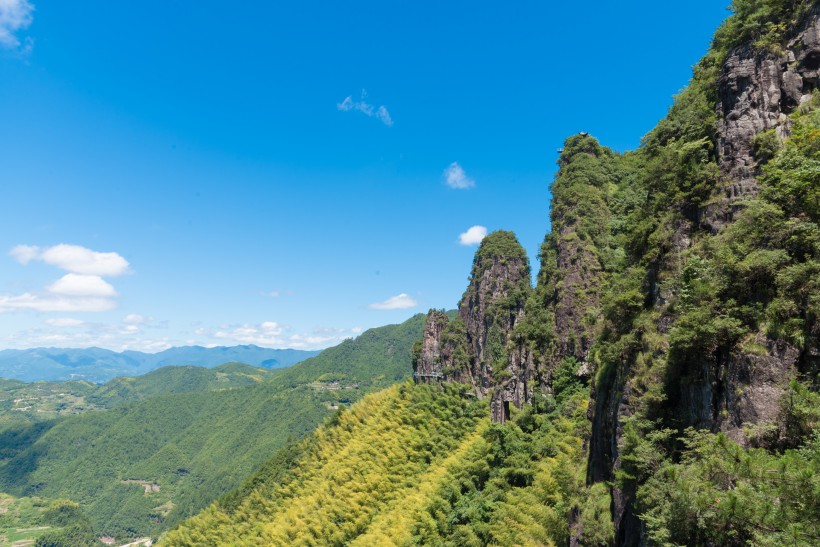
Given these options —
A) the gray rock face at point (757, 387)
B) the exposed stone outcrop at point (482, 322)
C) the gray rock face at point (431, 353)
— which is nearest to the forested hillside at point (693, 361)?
the gray rock face at point (757, 387)

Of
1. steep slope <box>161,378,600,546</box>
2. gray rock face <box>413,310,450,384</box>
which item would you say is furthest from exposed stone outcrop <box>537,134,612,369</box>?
gray rock face <box>413,310,450,384</box>

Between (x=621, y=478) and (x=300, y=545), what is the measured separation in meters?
45.7

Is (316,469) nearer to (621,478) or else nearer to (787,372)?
(621,478)

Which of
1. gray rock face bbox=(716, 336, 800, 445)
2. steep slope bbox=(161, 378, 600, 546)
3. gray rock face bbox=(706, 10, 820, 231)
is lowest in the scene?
steep slope bbox=(161, 378, 600, 546)

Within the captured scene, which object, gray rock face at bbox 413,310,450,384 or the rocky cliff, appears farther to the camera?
gray rock face at bbox 413,310,450,384

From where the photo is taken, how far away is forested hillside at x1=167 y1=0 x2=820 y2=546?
12.6 meters

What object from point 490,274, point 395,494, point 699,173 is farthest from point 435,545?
point 490,274

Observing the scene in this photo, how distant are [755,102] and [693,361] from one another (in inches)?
469

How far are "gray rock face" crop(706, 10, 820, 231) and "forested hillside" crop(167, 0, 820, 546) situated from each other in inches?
2.7

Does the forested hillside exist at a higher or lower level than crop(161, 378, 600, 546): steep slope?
higher

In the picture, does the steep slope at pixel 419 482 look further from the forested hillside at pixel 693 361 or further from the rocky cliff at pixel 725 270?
the rocky cliff at pixel 725 270

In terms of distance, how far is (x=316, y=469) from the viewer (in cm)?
6675

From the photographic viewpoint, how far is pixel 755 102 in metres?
19.5

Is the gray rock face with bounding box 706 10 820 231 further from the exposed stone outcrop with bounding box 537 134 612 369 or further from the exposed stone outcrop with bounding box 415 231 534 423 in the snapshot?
the exposed stone outcrop with bounding box 415 231 534 423
